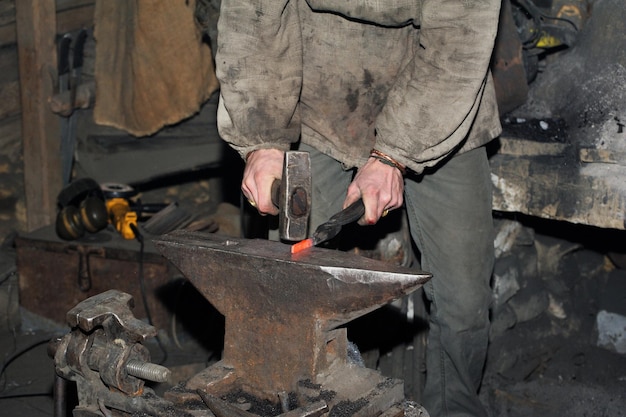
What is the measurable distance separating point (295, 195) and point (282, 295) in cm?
33

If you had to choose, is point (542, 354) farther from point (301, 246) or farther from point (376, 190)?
point (301, 246)

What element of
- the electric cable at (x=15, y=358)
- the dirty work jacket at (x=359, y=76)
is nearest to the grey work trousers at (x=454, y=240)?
the dirty work jacket at (x=359, y=76)

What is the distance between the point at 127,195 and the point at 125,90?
1.81 ft

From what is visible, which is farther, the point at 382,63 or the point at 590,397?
the point at 590,397

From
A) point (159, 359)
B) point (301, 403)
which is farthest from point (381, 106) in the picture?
point (159, 359)

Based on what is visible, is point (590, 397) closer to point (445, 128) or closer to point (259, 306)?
point (445, 128)

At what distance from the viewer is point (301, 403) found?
202 cm

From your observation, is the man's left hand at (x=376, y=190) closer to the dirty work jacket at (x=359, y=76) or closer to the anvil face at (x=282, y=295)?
the dirty work jacket at (x=359, y=76)

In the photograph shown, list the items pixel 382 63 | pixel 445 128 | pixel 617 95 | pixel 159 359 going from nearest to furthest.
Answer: pixel 445 128
pixel 382 63
pixel 617 95
pixel 159 359

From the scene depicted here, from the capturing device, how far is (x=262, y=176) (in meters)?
2.55

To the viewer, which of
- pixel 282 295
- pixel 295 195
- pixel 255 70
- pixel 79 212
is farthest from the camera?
pixel 79 212

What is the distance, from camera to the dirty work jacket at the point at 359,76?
251 cm

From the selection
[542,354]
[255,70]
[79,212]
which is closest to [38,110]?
[79,212]

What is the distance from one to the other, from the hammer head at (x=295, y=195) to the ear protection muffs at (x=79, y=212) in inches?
94.1
